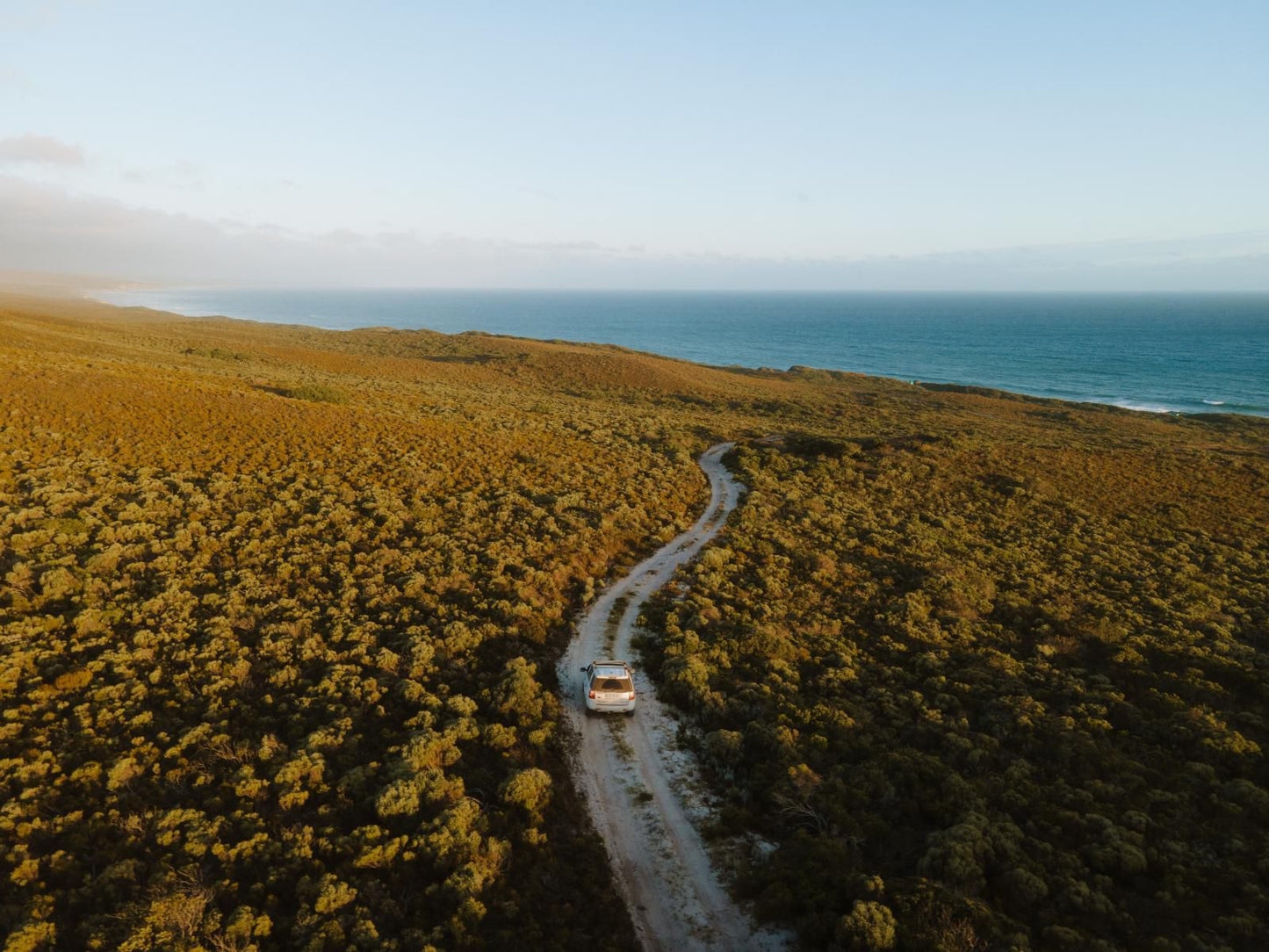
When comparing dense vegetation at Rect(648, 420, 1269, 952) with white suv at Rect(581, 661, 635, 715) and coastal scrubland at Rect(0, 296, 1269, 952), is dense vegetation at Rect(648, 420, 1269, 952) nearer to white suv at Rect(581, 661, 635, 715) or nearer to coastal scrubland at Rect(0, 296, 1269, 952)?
coastal scrubland at Rect(0, 296, 1269, 952)

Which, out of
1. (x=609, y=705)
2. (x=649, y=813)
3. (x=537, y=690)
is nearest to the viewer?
(x=649, y=813)

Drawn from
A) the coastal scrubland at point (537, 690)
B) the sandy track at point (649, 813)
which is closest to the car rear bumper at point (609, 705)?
the sandy track at point (649, 813)

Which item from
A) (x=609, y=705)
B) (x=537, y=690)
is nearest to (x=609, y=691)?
(x=609, y=705)

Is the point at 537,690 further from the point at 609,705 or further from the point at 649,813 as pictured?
the point at 649,813

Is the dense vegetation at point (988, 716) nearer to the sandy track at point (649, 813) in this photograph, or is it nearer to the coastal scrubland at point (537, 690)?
the coastal scrubland at point (537, 690)

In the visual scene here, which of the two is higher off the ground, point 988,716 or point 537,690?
point 537,690

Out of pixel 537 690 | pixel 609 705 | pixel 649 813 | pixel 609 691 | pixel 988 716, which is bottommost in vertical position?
pixel 649 813

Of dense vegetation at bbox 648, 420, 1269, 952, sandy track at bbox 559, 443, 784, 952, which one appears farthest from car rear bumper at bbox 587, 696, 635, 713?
dense vegetation at bbox 648, 420, 1269, 952
